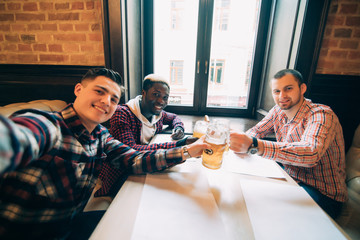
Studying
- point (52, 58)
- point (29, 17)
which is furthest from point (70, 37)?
point (29, 17)

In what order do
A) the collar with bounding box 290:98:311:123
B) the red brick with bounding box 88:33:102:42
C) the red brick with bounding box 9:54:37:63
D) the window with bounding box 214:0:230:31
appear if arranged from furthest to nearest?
1. the window with bounding box 214:0:230:31
2. the red brick with bounding box 9:54:37:63
3. the red brick with bounding box 88:33:102:42
4. the collar with bounding box 290:98:311:123

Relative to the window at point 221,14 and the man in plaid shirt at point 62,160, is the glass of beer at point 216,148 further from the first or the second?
the window at point 221,14

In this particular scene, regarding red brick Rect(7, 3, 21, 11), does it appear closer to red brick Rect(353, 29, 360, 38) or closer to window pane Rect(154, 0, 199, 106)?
window pane Rect(154, 0, 199, 106)

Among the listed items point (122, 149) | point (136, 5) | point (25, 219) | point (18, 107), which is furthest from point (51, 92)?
point (25, 219)

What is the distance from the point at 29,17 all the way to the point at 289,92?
240 cm

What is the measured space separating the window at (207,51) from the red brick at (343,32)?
2.08ft

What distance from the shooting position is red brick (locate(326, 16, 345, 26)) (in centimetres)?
138

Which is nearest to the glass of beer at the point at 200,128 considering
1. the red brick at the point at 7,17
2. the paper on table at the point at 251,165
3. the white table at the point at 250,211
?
the paper on table at the point at 251,165

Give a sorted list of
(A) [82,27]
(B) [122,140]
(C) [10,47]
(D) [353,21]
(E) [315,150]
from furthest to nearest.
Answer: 1. (C) [10,47]
2. (A) [82,27]
3. (D) [353,21]
4. (B) [122,140]
5. (E) [315,150]

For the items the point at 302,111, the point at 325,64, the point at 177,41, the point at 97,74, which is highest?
the point at 177,41

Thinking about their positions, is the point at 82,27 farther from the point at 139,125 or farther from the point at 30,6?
the point at 139,125

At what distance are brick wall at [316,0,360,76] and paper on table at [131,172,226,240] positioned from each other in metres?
1.71

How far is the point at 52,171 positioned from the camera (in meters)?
0.57

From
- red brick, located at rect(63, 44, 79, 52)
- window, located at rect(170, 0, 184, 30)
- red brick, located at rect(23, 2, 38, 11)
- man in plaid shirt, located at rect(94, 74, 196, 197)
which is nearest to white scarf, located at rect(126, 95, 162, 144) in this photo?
man in plaid shirt, located at rect(94, 74, 196, 197)
